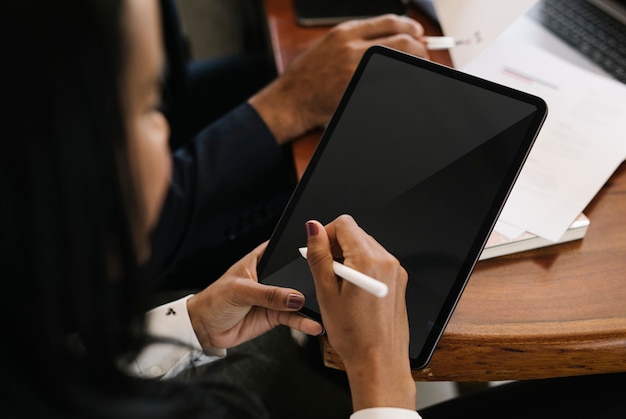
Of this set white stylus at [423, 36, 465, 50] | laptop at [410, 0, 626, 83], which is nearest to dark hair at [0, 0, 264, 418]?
white stylus at [423, 36, 465, 50]

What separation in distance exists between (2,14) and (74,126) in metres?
0.07

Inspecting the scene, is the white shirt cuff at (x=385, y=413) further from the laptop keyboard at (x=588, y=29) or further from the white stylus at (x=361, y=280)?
the laptop keyboard at (x=588, y=29)

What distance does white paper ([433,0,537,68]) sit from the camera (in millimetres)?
787

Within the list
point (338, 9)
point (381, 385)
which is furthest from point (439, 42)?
point (381, 385)

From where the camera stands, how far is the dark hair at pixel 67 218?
0.35 m

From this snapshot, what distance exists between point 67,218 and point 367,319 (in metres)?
0.26

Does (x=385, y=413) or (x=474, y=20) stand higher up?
(x=474, y=20)

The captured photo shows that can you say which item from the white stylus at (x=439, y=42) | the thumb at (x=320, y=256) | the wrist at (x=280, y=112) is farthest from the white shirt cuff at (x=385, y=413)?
the white stylus at (x=439, y=42)

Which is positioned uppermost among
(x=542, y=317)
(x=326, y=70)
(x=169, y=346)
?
(x=326, y=70)

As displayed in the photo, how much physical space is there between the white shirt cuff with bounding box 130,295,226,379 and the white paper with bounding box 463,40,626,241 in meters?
0.34

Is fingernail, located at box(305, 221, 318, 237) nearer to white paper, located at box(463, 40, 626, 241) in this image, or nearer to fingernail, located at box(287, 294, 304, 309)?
fingernail, located at box(287, 294, 304, 309)

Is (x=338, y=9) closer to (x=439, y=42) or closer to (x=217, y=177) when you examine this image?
(x=439, y=42)

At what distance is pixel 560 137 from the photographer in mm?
698

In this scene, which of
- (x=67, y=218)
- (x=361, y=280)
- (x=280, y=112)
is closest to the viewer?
(x=67, y=218)
